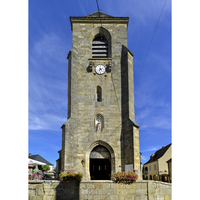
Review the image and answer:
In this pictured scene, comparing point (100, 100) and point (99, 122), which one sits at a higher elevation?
point (100, 100)

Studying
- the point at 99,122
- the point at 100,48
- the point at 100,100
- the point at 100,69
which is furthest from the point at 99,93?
the point at 100,48

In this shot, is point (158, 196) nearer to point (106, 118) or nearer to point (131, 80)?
point (106, 118)

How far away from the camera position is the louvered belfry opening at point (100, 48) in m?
16.0

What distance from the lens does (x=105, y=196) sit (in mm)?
9742

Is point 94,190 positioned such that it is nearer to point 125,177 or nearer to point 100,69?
point 125,177

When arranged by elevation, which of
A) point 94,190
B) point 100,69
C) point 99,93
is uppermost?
point 100,69

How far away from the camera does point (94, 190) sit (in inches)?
387

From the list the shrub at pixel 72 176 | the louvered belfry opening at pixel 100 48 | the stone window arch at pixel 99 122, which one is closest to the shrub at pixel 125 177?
the shrub at pixel 72 176

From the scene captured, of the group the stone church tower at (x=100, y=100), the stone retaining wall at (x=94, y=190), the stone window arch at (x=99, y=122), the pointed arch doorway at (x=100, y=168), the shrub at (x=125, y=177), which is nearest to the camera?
the stone retaining wall at (x=94, y=190)

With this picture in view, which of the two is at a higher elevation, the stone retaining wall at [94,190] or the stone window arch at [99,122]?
the stone window arch at [99,122]

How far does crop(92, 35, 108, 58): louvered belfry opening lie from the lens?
1600 cm

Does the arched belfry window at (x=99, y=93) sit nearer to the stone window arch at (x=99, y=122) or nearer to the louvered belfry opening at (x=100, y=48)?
the stone window arch at (x=99, y=122)

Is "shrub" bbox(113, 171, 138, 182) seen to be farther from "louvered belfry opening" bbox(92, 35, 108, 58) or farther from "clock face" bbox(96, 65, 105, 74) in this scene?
"louvered belfry opening" bbox(92, 35, 108, 58)

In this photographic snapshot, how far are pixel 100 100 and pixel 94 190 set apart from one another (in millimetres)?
6746
